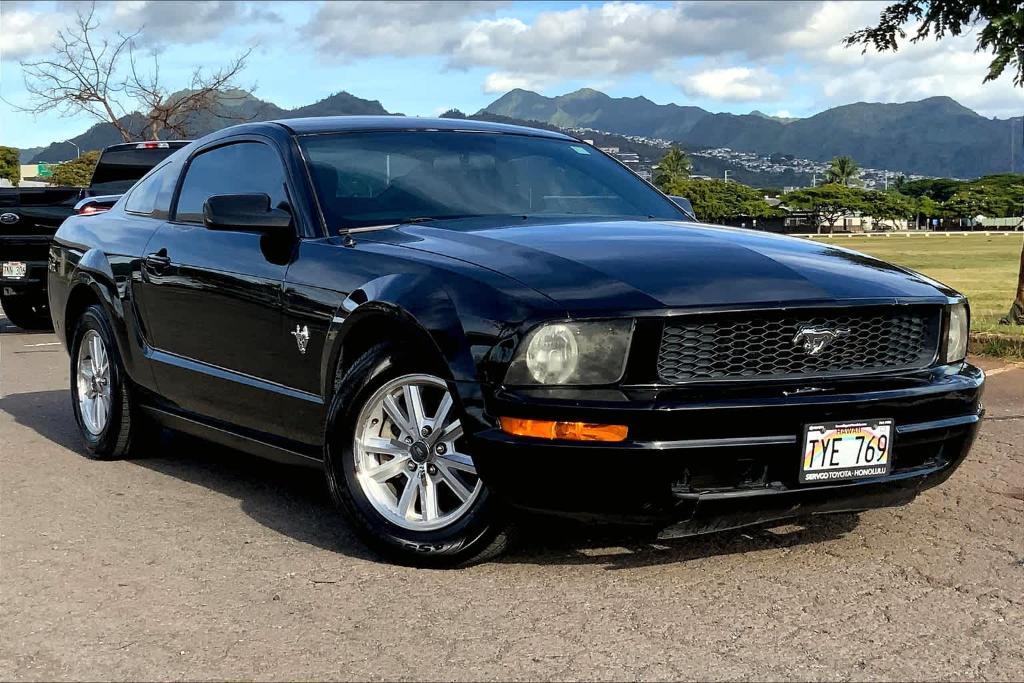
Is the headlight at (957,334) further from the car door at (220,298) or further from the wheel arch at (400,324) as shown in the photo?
the car door at (220,298)

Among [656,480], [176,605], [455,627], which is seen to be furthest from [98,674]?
[656,480]

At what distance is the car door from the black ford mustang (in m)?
0.02

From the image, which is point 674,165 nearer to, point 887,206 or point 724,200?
point 724,200

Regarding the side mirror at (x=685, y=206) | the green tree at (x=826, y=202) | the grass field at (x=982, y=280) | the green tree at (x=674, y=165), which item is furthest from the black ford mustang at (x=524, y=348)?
the green tree at (x=674, y=165)

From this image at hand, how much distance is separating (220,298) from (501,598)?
196 cm

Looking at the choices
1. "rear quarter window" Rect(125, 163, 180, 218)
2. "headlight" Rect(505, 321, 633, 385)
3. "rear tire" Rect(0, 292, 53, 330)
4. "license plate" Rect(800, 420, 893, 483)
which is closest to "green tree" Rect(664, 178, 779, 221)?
"rear tire" Rect(0, 292, 53, 330)

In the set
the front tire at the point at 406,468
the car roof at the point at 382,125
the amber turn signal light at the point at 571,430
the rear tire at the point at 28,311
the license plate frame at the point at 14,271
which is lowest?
the rear tire at the point at 28,311

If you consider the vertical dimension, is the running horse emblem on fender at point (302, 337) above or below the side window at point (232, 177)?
below

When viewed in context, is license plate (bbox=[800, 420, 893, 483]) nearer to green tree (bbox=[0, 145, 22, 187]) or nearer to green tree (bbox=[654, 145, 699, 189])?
green tree (bbox=[0, 145, 22, 187])

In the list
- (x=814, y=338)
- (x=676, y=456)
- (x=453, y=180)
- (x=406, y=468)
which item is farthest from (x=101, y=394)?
(x=814, y=338)

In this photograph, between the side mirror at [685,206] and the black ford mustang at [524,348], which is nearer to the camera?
the black ford mustang at [524,348]

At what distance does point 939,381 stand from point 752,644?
4.20ft

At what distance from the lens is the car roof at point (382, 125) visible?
5414 millimetres

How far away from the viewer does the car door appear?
4953 mm
